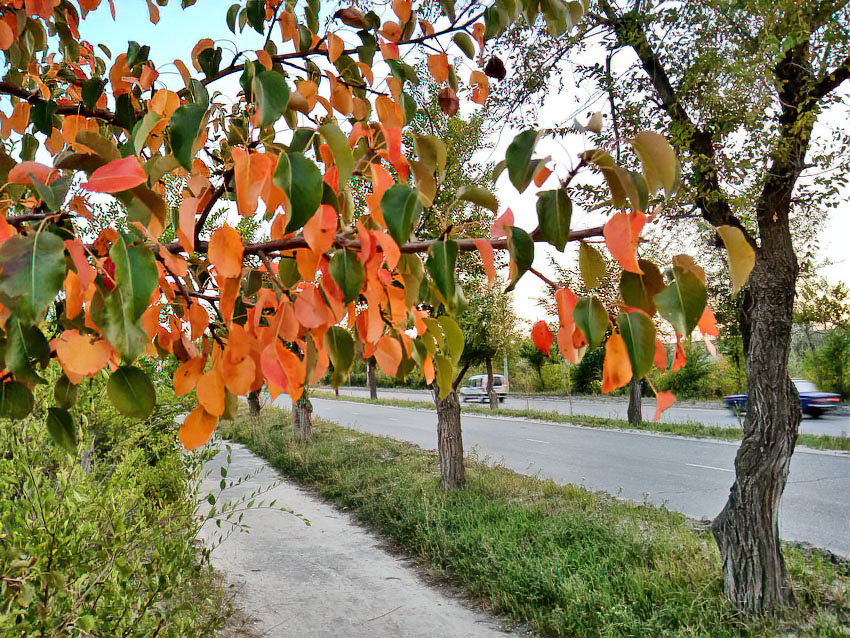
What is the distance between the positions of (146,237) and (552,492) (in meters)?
6.77

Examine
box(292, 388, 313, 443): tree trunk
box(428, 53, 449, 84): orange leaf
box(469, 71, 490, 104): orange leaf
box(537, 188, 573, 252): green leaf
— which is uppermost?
box(469, 71, 490, 104): orange leaf

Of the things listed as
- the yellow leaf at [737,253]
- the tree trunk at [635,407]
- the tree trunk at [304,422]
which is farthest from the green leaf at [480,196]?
the tree trunk at [635,407]

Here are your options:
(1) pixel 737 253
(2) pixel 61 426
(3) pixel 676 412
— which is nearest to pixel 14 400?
(2) pixel 61 426

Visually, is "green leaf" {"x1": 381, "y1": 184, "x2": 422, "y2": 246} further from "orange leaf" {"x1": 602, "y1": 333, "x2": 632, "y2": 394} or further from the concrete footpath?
the concrete footpath

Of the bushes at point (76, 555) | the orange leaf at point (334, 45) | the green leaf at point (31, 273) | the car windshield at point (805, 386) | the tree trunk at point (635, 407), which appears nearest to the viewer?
the green leaf at point (31, 273)

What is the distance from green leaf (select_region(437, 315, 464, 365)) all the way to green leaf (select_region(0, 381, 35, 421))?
27.0 inches

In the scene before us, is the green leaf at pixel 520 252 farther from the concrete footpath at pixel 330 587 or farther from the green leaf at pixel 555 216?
the concrete footpath at pixel 330 587

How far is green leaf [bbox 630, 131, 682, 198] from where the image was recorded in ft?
2.32

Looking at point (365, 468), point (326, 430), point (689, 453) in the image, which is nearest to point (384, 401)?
point (326, 430)

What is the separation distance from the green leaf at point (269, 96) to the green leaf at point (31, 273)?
317mm

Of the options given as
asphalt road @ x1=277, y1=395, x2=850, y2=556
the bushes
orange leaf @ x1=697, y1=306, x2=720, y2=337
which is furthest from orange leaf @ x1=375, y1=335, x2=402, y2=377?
asphalt road @ x1=277, y1=395, x2=850, y2=556

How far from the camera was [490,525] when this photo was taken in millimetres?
5406

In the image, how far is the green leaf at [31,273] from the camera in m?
0.61

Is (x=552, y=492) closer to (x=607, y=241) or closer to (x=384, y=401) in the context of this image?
(x=607, y=241)
